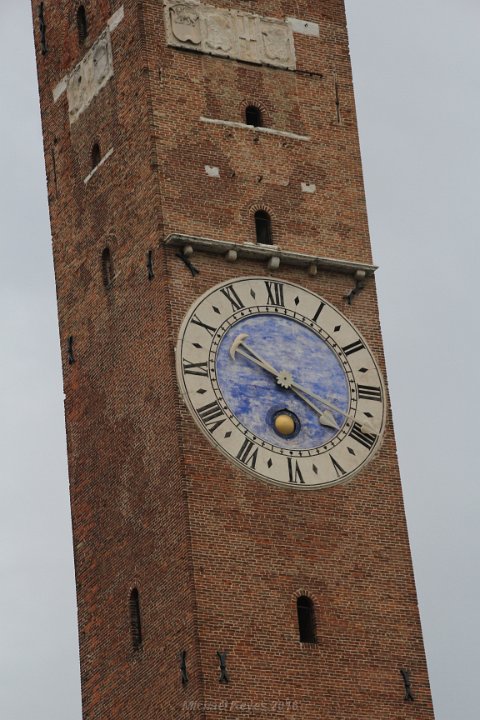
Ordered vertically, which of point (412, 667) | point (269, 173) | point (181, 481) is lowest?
point (412, 667)

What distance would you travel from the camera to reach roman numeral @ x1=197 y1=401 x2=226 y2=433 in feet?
212

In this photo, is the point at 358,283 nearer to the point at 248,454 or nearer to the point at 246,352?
the point at 246,352

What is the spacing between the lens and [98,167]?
68688mm

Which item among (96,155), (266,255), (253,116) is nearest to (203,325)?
(266,255)

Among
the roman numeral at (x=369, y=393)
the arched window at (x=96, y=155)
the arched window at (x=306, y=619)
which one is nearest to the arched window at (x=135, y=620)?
the arched window at (x=306, y=619)

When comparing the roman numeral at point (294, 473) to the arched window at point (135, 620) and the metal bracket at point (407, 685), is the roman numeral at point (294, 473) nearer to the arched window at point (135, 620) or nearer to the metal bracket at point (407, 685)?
the arched window at point (135, 620)

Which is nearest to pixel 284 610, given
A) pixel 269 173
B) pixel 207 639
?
pixel 207 639

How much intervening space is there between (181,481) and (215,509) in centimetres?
85

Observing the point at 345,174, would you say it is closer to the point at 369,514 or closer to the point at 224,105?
the point at 224,105

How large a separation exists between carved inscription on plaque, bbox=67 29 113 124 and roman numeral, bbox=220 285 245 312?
5.70 m

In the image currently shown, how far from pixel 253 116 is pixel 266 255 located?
3.41 metres

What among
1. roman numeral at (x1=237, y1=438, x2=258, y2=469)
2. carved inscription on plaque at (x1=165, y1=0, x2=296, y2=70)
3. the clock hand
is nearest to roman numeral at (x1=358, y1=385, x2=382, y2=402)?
the clock hand

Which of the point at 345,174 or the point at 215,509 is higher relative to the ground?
the point at 345,174

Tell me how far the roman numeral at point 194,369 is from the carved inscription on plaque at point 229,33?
710cm
